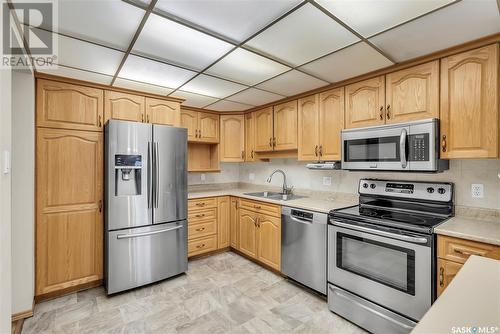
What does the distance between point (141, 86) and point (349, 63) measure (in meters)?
2.17

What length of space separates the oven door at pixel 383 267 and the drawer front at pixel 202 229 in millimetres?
1797

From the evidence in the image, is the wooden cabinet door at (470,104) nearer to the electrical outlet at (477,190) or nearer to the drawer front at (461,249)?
the electrical outlet at (477,190)

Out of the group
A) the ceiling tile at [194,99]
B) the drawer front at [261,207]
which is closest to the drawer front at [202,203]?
the drawer front at [261,207]

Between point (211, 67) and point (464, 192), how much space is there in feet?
8.02

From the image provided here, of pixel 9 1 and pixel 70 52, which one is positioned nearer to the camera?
pixel 9 1

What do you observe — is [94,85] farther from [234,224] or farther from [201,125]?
[234,224]

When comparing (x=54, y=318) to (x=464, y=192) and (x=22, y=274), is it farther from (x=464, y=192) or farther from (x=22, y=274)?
(x=464, y=192)

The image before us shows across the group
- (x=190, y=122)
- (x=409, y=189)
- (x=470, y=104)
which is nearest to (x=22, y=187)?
(x=190, y=122)

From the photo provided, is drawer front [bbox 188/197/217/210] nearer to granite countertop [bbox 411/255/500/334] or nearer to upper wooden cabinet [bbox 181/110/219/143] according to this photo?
upper wooden cabinet [bbox 181/110/219/143]

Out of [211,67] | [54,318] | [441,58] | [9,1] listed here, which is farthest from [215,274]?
[441,58]

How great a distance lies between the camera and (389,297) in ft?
6.14

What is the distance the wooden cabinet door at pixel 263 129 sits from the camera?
353cm

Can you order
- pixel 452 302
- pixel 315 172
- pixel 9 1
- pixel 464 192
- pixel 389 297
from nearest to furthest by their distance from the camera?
pixel 452 302 < pixel 9 1 < pixel 389 297 < pixel 464 192 < pixel 315 172

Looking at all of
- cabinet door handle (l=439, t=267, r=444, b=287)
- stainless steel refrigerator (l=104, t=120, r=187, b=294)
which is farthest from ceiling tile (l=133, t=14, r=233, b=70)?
cabinet door handle (l=439, t=267, r=444, b=287)
